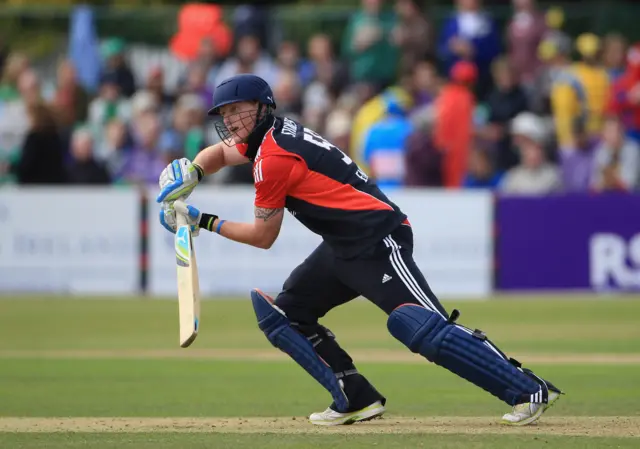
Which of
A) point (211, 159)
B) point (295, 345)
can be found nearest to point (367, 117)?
point (211, 159)

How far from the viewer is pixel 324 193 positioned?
23.6ft

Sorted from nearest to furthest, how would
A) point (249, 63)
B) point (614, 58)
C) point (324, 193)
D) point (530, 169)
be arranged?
point (324, 193) → point (530, 169) → point (614, 58) → point (249, 63)

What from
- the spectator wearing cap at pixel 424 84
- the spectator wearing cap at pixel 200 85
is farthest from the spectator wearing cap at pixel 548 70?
the spectator wearing cap at pixel 200 85

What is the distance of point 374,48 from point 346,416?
11576mm

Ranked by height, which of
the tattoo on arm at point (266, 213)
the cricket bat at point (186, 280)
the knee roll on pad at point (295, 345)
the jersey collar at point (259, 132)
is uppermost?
the jersey collar at point (259, 132)

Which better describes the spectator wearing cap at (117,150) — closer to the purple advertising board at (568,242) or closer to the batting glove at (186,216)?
the purple advertising board at (568,242)

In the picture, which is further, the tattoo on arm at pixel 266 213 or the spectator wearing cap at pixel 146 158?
the spectator wearing cap at pixel 146 158

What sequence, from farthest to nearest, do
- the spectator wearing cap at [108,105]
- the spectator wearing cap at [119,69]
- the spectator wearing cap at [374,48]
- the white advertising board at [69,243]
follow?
the spectator wearing cap at [119,69] → the spectator wearing cap at [108,105] → the spectator wearing cap at [374,48] → the white advertising board at [69,243]

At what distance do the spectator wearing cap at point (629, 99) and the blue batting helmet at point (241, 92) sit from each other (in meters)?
11.2

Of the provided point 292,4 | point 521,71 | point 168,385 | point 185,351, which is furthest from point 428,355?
point 292,4

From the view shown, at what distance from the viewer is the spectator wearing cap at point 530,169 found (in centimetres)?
1678

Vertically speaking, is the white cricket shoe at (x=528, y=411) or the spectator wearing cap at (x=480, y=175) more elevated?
the spectator wearing cap at (x=480, y=175)

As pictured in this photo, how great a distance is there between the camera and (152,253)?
16.7m

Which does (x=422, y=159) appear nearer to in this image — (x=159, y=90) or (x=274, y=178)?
(x=159, y=90)
